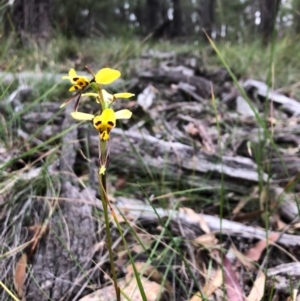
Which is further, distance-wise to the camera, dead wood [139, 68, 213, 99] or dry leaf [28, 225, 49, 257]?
dead wood [139, 68, 213, 99]

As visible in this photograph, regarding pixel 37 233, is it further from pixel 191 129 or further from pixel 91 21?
pixel 91 21

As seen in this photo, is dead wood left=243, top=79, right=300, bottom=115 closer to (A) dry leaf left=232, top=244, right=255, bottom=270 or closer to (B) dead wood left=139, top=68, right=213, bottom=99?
(B) dead wood left=139, top=68, right=213, bottom=99

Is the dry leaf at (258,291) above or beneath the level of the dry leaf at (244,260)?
above

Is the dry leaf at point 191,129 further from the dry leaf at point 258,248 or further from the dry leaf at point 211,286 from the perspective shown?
the dry leaf at point 211,286

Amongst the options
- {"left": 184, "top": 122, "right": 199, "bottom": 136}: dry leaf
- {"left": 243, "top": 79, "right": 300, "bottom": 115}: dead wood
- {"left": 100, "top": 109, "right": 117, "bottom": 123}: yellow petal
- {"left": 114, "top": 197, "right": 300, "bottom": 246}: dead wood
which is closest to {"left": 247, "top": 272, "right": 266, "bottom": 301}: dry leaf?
{"left": 114, "top": 197, "right": 300, "bottom": 246}: dead wood

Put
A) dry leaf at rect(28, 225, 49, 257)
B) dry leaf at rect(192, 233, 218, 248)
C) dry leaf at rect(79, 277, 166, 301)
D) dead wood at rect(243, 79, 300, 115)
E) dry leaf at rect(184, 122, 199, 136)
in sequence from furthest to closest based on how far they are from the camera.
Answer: dead wood at rect(243, 79, 300, 115) < dry leaf at rect(184, 122, 199, 136) < dry leaf at rect(192, 233, 218, 248) < dry leaf at rect(28, 225, 49, 257) < dry leaf at rect(79, 277, 166, 301)

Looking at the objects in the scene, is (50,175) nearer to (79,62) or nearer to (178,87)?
(178,87)

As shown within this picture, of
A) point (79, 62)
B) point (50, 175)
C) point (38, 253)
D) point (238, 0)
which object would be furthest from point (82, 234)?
point (238, 0)

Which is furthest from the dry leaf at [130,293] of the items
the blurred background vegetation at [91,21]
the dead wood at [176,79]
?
the dead wood at [176,79]
